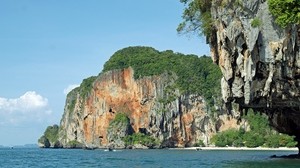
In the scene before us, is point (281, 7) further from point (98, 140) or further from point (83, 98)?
point (83, 98)

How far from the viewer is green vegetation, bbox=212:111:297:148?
112700mm

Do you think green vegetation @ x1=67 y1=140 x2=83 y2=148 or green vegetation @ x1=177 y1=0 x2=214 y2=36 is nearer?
green vegetation @ x1=177 y1=0 x2=214 y2=36

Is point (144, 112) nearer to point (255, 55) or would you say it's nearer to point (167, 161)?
point (167, 161)

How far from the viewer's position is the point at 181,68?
14812cm

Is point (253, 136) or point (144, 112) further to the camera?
point (144, 112)

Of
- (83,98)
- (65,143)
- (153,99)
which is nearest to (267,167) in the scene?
(153,99)

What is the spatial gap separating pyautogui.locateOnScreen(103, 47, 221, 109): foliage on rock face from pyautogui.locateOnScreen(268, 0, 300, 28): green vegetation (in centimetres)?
10971

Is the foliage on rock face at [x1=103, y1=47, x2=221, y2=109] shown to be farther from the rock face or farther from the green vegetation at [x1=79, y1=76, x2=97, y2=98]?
the rock face

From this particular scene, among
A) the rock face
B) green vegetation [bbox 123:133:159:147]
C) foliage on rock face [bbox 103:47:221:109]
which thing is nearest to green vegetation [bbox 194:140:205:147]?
green vegetation [bbox 123:133:159:147]

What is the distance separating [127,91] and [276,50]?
11573cm

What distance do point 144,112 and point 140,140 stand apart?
9495 mm

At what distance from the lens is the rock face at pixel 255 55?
32750mm

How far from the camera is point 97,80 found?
5989 inches

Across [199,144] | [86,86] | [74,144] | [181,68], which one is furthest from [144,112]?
[74,144]
